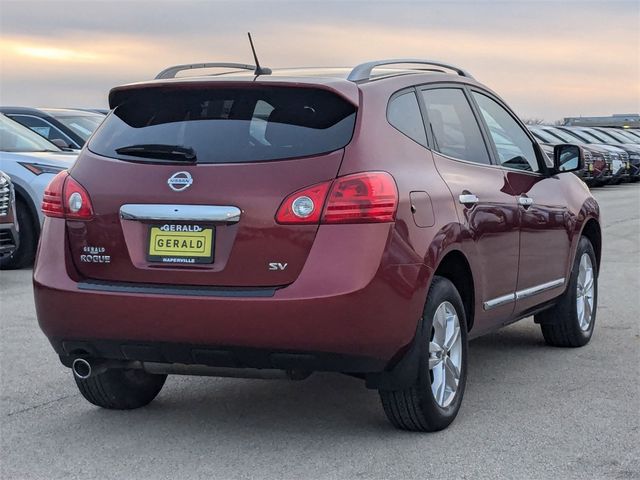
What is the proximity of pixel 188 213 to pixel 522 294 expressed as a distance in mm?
2398

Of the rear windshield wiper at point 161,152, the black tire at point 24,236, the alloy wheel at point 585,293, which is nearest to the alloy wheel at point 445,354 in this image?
the rear windshield wiper at point 161,152

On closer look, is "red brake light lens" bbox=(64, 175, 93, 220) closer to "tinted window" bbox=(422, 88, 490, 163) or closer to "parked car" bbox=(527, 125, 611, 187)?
"tinted window" bbox=(422, 88, 490, 163)

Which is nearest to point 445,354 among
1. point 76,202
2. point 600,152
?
point 76,202

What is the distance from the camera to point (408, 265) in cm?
491

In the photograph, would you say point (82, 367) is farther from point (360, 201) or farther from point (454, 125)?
point (454, 125)

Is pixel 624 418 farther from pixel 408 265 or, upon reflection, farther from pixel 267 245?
pixel 267 245

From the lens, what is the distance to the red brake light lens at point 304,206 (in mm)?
4742

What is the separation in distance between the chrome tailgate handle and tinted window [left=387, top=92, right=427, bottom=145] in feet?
3.04

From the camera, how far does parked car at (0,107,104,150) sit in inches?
619

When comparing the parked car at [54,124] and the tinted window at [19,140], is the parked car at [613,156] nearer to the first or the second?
the parked car at [54,124]

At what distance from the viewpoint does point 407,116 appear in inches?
215

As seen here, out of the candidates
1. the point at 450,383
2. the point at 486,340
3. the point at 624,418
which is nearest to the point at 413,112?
the point at 450,383

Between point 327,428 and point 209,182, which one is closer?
point 209,182

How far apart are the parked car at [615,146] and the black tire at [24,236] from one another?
68.8 feet
